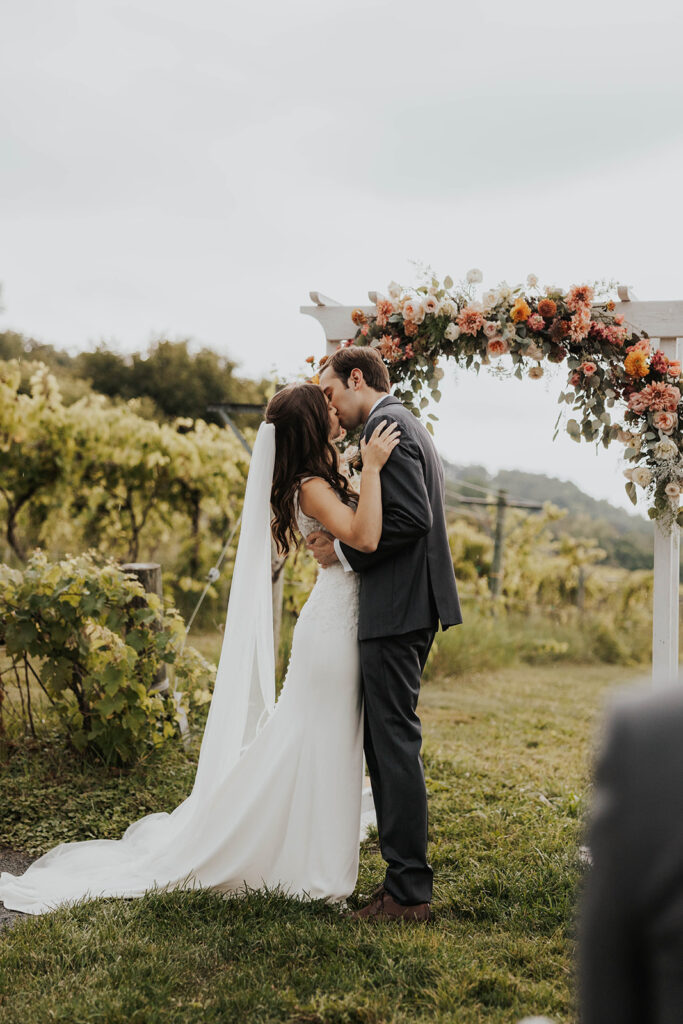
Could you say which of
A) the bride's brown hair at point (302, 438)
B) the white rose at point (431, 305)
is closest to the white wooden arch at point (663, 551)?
the white rose at point (431, 305)

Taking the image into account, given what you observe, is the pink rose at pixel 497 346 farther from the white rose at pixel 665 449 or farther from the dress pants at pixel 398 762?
the dress pants at pixel 398 762

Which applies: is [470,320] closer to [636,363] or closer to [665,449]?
[636,363]

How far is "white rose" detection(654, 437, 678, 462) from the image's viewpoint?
3.57 metres

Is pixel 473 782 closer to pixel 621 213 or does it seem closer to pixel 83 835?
pixel 83 835

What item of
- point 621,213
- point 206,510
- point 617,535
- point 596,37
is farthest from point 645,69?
point 617,535

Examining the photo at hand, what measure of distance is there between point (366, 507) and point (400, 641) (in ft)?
1.60

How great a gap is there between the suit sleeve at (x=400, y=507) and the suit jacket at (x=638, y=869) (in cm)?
227

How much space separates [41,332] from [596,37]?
1653cm

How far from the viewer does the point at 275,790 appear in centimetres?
312

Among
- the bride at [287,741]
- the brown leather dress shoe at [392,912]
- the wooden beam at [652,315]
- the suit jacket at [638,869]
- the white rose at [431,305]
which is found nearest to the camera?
the suit jacket at [638,869]

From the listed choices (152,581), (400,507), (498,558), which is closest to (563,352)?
(400,507)

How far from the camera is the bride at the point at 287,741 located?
3068mm

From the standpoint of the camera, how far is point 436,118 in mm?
8633

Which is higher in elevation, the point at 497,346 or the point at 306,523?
the point at 497,346
